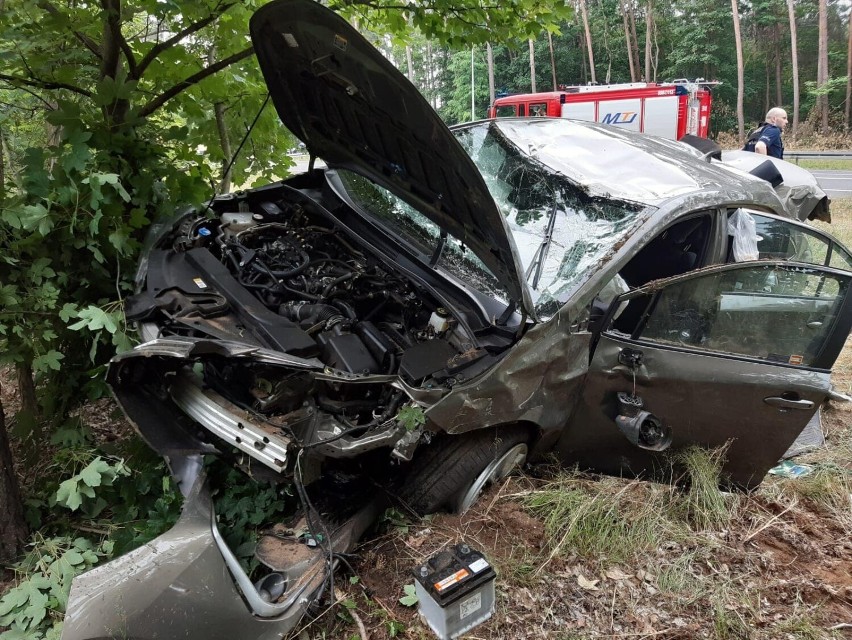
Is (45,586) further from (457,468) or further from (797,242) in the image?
(797,242)

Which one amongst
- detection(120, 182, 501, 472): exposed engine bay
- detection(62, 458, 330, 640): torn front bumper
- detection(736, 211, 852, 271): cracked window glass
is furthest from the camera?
detection(736, 211, 852, 271): cracked window glass

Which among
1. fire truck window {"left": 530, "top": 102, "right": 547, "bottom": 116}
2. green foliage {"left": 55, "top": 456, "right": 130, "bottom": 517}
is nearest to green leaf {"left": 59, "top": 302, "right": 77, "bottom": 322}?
green foliage {"left": 55, "top": 456, "right": 130, "bottom": 517}

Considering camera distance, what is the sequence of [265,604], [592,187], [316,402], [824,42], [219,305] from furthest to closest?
[824,42] → [592,187] → [219,305] → [316,402] → [265,604]

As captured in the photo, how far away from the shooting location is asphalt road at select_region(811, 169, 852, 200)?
11.6 meters

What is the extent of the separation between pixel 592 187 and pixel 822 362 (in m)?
1.35

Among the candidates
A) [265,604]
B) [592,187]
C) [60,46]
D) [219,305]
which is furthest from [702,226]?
[60,46]

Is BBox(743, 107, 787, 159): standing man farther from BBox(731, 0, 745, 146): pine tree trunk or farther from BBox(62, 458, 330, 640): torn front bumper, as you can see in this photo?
BBox(731, 0, 745, 146): pine tree trunk

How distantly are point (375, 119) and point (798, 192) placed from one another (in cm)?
379

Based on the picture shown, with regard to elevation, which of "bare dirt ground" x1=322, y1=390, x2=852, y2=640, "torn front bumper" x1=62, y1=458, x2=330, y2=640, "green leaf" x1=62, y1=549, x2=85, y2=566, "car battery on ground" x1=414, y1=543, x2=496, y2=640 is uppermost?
"torn front bumper" x1=62, y1=458, x2=330, y2=640

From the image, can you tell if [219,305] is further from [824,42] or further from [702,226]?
[824,42]

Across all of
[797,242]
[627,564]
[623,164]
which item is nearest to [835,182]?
[797,242]

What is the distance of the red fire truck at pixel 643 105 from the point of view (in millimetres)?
14617

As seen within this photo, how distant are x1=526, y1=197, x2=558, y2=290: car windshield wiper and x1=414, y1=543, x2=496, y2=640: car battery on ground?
1.17m

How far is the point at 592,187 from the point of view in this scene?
9.80 feet
